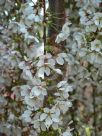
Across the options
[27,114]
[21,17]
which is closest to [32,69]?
[27,114]

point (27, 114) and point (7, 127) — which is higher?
point (27, 114)

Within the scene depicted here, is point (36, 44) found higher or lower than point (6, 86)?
higher

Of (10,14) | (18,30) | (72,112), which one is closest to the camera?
(18,30)

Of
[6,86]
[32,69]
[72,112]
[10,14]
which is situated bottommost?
[72,112]

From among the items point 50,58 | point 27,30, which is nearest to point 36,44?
point 27,30

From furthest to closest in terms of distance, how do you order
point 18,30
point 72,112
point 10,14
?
point 72,112
point 10,14
point 18,30

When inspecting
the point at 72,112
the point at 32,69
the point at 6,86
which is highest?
the point at 32,69

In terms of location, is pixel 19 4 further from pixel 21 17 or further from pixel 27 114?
pixel 27 114

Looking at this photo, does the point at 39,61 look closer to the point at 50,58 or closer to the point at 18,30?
the point at 50,58

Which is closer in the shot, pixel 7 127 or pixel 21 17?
pixel 21 17
